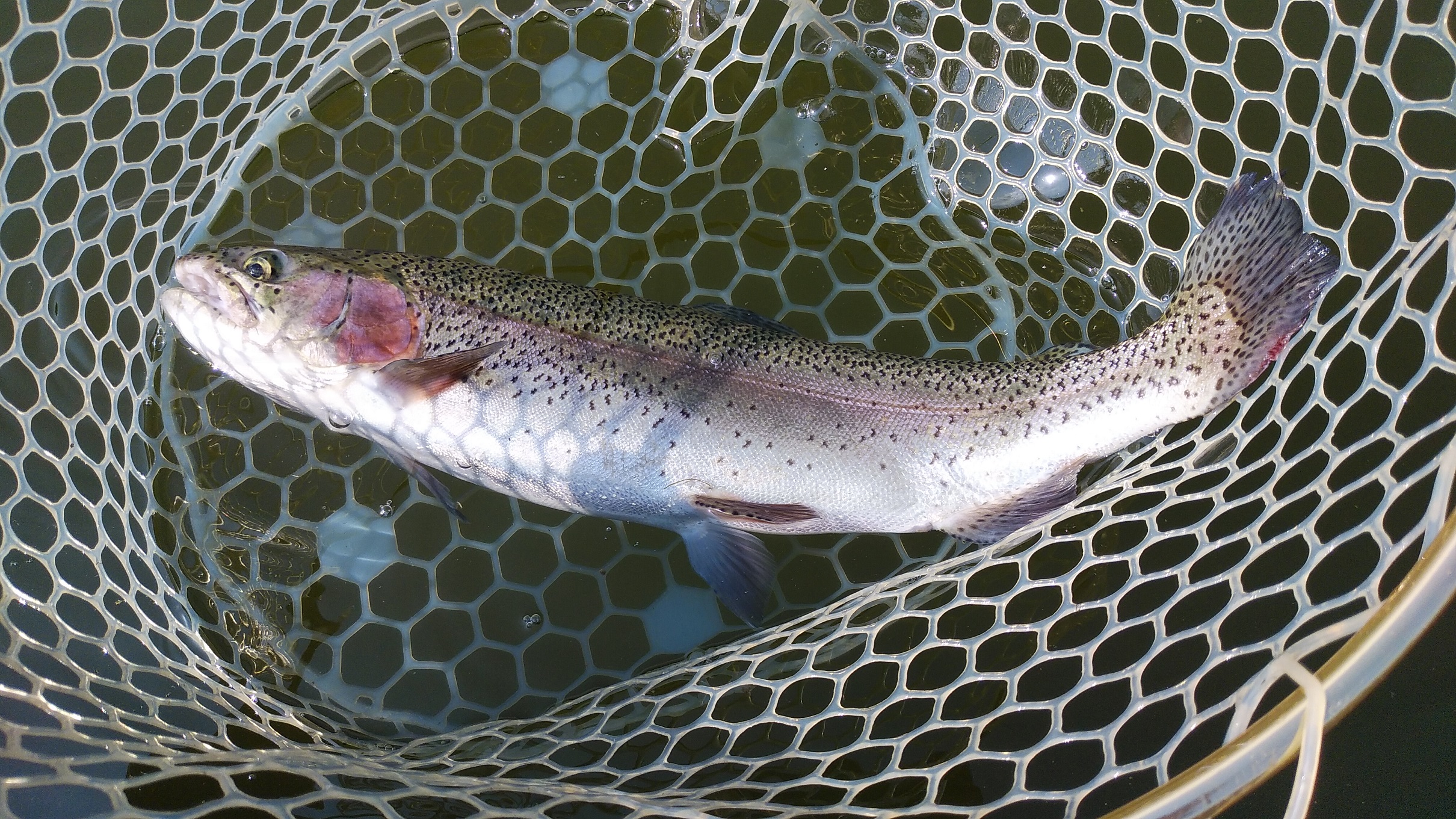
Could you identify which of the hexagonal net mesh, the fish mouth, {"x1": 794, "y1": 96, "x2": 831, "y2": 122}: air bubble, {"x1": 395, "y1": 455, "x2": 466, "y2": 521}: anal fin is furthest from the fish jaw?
{"x1": 794, "y1": 96, "x2": 831, "y2": 122}: air bubble

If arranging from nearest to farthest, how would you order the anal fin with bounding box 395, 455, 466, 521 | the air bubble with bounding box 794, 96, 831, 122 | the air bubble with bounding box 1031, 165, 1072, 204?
1. the anal fin with bounding box 395, 455, 466, 521
2. the air bubble with bounding box 1031, 165, 1072, 204
3. the air bubble with bounding box 794, 96, 831, 122

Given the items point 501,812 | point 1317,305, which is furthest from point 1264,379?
point 501,812

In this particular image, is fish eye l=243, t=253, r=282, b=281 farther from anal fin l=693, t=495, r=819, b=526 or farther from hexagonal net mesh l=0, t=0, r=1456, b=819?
anal fin l=693, t=495, r=819, b=526

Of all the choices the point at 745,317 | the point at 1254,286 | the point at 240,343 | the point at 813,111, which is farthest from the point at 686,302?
the point at 1254,286

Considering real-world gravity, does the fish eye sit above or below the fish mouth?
above

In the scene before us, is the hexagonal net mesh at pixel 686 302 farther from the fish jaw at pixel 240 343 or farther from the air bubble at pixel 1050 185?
the fish jaw at pixel 240 343

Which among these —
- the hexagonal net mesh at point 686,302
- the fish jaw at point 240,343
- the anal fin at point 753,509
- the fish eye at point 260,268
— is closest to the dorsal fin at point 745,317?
the hexagonal net mesh at point 686,302
